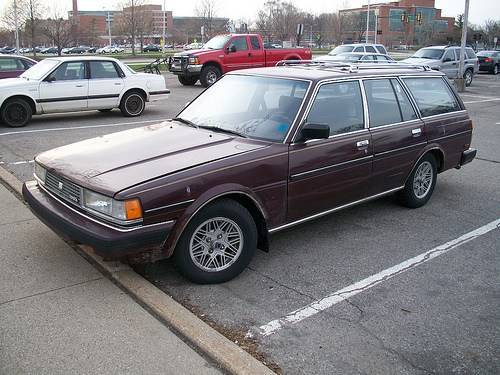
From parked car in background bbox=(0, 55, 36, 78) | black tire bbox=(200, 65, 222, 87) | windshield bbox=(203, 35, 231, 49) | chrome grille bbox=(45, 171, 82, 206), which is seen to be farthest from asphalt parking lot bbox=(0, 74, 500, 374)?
windshield bbox=(203, 35, 231, 49)

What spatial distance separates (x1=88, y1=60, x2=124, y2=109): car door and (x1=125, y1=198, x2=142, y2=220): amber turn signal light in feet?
29.7

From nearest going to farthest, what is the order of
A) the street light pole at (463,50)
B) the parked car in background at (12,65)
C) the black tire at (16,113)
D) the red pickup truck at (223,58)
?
the black tire at (16,113)
the parked car in background at (12,65)
the red pickup truck at (223,58)
the street light pole at (463,50)

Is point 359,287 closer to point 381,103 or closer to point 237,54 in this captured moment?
point 381,103

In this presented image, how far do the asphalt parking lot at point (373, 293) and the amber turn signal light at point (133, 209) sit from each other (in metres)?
0.70

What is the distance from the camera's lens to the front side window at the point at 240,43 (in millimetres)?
20047

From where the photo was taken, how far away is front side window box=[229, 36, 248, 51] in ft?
65.8

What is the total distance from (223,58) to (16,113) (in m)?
10.2

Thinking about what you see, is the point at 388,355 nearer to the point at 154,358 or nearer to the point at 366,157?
the point at 154,358

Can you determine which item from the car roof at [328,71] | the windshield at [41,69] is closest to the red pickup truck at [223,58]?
the windshield at [41,69]

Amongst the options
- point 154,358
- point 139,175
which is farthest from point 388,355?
point 139,175

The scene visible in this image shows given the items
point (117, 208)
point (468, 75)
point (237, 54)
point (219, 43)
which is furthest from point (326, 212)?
point (468, 75)

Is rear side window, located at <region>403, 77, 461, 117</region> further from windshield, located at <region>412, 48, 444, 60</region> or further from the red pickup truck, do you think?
windshield, located at <region>412, 48, 444, 60</region>

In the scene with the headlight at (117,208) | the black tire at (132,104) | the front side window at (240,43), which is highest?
the front side window at (240,43)

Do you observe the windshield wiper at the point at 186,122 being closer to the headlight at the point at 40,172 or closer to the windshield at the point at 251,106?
the windshield at the point at 251,106
